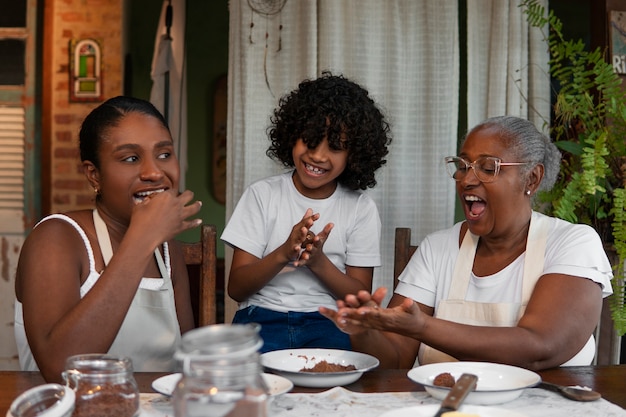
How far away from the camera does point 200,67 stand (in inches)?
267

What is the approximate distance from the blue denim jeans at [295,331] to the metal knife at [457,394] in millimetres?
1257

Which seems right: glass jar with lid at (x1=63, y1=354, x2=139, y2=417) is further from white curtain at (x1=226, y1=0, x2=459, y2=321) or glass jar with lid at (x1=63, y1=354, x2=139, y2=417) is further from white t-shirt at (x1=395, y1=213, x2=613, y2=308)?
white curtain at (x1=226, y1=0, x2=459, y2=321)

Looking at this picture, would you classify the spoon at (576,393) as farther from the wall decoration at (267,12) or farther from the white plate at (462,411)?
the wall decoration at (267,12)

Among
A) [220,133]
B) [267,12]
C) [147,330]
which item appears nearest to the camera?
[147,330]

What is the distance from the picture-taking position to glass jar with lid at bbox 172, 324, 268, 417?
0.97 m

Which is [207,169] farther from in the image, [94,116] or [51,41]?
[94,116]

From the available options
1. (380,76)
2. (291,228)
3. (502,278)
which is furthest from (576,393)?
(380,76)

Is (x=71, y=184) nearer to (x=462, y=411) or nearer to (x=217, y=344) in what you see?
(x=462, y=411)

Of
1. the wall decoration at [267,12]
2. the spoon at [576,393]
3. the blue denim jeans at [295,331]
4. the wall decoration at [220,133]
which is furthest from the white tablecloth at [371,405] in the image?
the wall decoration at [220,133]

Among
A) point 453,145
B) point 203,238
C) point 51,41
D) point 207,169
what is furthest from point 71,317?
point 207,169

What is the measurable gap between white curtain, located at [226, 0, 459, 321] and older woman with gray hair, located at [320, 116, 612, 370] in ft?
3.25

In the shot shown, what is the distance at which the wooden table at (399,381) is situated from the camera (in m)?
1.83

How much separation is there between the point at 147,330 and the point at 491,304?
40.6 inches

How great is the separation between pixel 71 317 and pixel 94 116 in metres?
0.66
